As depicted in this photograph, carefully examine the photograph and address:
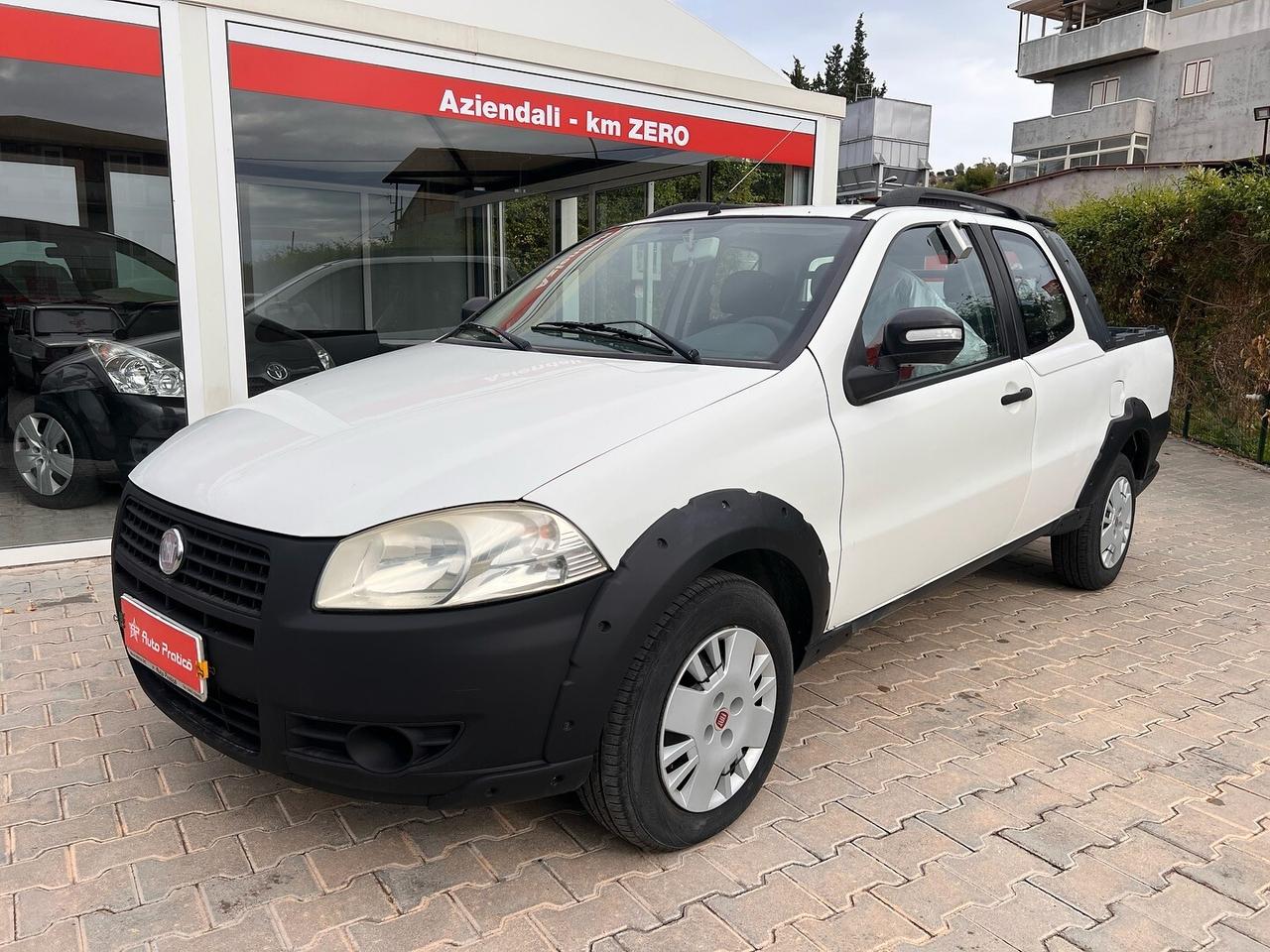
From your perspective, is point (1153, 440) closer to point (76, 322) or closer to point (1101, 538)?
point (1101, 538)

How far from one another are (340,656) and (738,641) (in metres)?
1.05

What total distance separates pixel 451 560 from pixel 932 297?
7.33ft

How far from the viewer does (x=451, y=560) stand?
2176 millimetres

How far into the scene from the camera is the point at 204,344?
5.56 m

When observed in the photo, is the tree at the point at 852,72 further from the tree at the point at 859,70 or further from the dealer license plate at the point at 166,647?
the dealer license plate at the point at 166,647

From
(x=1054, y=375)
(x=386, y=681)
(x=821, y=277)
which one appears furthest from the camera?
(x=1054, y=375)

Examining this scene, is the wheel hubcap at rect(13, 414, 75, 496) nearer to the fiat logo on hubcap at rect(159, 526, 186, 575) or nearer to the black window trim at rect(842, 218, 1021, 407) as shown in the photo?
the fiat logo on hubcap at rect(159, 526, 186, 575)

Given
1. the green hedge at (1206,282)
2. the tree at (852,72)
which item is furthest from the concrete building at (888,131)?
the tree at (852,72)

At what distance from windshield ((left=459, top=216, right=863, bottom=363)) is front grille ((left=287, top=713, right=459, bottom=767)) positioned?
1399 mm

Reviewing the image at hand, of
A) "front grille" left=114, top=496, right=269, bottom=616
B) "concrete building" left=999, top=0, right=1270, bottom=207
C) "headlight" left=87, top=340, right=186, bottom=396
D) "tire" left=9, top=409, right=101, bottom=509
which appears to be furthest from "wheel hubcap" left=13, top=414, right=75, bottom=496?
"concrete building" left=999, top=0, right=1270, bottom=207

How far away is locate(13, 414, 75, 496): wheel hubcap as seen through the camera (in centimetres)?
562

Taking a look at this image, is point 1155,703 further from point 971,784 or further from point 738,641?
point 738,641

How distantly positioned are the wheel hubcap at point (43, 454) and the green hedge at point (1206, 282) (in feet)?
33.4

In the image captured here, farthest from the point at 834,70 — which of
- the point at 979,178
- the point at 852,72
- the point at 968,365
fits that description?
the point at 968,365
